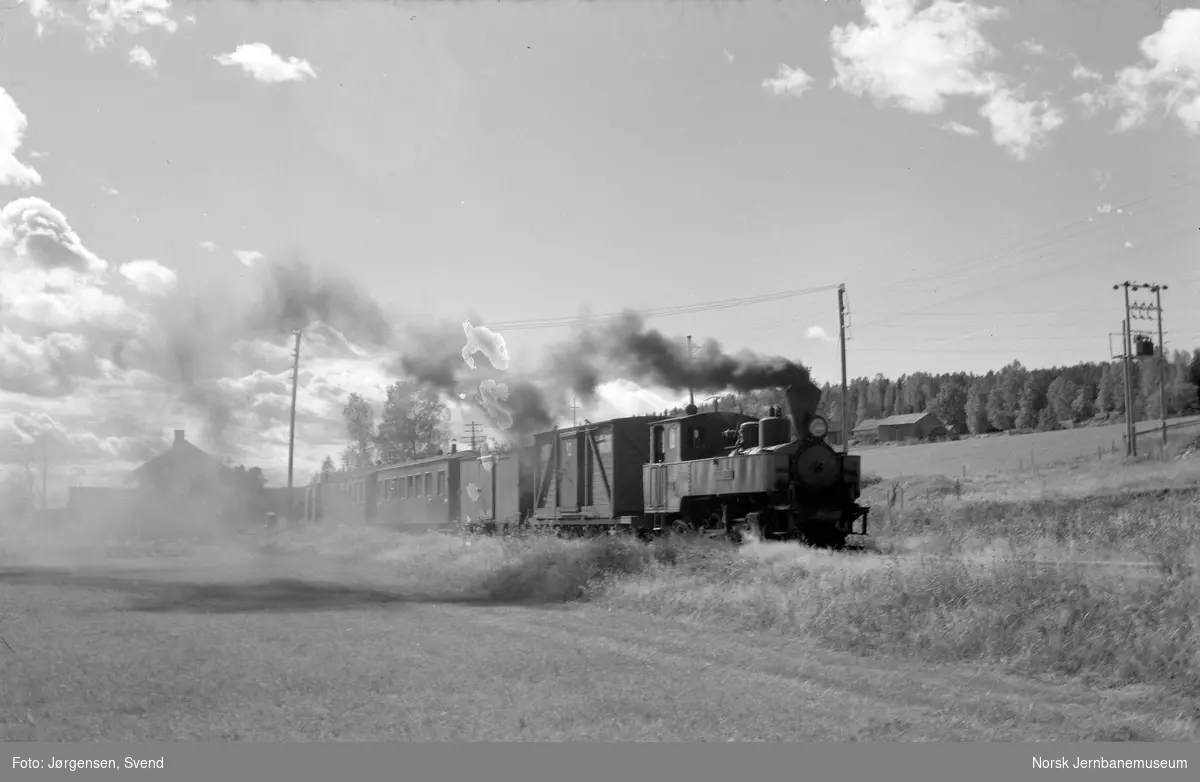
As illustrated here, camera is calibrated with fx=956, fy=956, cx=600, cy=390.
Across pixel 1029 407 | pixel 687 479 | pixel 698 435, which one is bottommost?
pixel 687 479

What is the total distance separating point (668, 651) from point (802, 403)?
1032cm

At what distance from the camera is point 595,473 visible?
83.3 feet

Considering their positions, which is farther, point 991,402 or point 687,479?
point 991,402

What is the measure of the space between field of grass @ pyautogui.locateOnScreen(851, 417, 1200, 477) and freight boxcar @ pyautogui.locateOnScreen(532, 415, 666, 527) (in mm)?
47879

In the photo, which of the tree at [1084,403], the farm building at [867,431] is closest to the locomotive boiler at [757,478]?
the farm building at [867,431]

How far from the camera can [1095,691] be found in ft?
33.3

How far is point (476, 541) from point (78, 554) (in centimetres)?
2505

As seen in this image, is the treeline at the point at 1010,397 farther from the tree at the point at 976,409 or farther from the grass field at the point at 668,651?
the grass field at the point at 668,651

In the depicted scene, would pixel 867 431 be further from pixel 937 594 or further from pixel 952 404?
pixel 937 594

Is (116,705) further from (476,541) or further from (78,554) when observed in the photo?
(78,554)

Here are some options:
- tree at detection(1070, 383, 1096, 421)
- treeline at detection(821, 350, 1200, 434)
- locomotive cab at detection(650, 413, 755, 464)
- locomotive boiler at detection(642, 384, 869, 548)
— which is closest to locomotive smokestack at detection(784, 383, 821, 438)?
locomotive boiler at detection(642, 384, 869, 548)

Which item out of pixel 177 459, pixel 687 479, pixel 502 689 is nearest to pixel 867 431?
pixel 177 459

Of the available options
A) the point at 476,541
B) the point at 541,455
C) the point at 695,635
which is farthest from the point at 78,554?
the point at 695,635

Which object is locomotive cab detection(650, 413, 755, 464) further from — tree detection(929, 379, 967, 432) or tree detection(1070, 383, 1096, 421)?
tree detection(929, 379, 967, 432)
